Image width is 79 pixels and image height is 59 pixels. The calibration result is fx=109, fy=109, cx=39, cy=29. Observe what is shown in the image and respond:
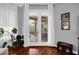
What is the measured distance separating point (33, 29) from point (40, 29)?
110 mm

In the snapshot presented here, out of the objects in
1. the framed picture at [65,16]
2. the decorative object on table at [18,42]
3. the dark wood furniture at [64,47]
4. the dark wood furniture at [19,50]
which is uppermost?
the framed picture at [65,16]

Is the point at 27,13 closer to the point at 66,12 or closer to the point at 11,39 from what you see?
the point at 11,39

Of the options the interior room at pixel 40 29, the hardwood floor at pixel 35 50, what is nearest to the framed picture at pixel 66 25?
the interior room at pixel 40 29

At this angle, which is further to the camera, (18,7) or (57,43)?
(57,43)

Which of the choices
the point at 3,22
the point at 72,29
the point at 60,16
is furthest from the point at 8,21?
the point at 72,29

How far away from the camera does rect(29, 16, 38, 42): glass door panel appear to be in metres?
1.69

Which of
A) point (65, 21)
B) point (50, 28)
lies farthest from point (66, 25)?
point (50, 28)

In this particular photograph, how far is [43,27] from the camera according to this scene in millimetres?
1703

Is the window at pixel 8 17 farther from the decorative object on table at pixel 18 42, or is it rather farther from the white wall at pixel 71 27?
the white wall at pixel 71 27

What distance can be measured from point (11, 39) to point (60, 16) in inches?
32.9

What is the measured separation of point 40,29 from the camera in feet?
5.59

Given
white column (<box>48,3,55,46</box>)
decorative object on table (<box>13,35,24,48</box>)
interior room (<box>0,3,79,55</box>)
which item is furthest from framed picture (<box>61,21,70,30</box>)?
decorative object on table (<box>13,35,24,48</box>)

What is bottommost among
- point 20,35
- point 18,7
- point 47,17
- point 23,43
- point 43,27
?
point 23,43

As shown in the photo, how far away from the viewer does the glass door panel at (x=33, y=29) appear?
1.69 m
